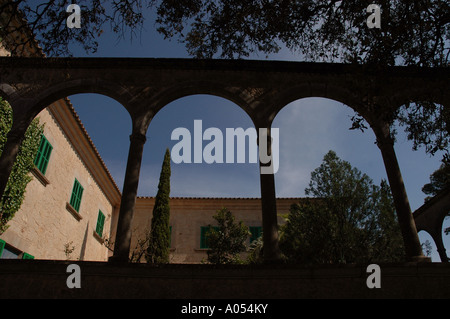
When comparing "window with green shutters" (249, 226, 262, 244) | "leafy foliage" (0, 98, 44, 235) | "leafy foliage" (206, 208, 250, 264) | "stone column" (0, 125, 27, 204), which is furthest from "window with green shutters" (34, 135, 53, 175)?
"window with green shutters" (249, 226, 262, 244)

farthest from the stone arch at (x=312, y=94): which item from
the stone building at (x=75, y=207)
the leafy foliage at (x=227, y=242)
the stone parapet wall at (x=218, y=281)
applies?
the leafy foliage at (x=227, y=242)

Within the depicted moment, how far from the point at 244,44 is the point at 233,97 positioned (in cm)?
110

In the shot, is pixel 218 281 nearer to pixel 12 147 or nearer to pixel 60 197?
pixel 12 147

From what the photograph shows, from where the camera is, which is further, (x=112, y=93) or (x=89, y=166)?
(x=89, y=166)

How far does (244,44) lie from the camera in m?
6.79

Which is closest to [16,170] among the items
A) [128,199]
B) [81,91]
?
[81,91]

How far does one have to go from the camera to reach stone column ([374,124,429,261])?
5504 mm

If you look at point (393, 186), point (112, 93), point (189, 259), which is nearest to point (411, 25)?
point (393, 186)

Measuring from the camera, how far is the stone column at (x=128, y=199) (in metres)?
5.59

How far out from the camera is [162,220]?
579 inches

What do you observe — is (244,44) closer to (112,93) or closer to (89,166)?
(112,93)

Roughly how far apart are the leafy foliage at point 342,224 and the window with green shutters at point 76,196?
7.77 meters

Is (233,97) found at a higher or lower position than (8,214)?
higher
